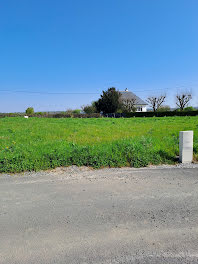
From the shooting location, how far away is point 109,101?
52.6 metres

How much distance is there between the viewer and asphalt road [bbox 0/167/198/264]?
83.1 inches

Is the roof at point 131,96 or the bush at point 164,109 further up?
the roof at point 131,96

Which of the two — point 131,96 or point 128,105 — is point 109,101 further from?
point 131,96

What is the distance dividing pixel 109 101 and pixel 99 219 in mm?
50919

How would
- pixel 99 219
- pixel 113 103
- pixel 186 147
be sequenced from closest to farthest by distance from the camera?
1. pixel 99 219
2. pixel 186 147
3. pixel 113 103

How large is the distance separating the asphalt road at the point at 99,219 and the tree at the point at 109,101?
161 feet

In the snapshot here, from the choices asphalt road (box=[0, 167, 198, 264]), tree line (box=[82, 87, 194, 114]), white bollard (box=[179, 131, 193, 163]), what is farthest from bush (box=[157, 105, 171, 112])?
asphalt road (box=[0, 167, 198, 264])

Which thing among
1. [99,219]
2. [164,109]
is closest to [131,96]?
[164,109]

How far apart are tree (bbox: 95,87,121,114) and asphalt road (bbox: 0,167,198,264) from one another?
161ft

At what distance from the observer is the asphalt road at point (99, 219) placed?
2.11m

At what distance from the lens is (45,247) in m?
2.22

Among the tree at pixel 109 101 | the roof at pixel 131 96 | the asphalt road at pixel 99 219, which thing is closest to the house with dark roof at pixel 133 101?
the roof at pixel 131 96

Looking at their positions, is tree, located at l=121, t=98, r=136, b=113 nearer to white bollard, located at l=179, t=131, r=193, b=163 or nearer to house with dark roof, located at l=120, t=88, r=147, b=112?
house with dark roof, located at l=120, t=88, r=147, b=112

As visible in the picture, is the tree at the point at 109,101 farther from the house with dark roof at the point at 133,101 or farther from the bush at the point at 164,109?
the bush at the point at 164,109
